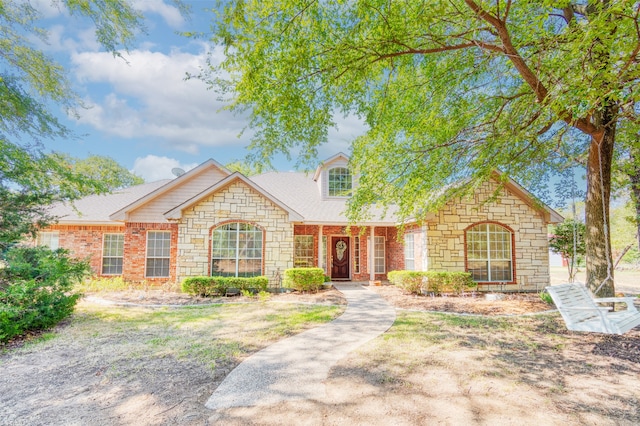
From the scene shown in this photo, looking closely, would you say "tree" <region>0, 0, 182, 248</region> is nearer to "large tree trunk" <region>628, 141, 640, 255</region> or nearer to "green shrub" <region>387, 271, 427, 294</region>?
"green shrub" <region>387, 271, 427, 294</region>

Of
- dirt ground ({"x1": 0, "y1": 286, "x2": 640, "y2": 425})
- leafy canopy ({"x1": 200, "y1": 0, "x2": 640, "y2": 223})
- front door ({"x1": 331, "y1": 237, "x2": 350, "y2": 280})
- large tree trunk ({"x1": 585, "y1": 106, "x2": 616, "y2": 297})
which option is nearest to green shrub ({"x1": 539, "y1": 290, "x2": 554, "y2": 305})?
large tree trunk ({"x1": 585, "y1": 106, "x2": 616, "y2": 297})

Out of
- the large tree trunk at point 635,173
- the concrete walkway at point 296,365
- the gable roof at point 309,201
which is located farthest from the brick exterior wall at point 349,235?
the concrete walkway at point 296,365

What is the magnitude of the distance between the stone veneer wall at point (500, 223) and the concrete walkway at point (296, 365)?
17.9ft

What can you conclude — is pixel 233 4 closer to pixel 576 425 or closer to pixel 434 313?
pixel 576 425

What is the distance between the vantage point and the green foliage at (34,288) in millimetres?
6246

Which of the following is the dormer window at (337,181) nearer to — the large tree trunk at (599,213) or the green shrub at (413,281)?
the green shrub at (413,281)

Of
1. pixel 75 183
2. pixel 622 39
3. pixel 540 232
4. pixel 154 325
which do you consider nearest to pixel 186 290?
pixel 154 325

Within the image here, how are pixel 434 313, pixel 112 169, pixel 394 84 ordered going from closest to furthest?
pixel 394 84
pixel 434 313
pixel 112 169

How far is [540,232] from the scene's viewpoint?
43.0ft

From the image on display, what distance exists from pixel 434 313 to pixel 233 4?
26.5ft

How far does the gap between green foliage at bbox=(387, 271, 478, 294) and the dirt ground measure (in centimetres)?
541

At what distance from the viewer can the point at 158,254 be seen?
14.0m

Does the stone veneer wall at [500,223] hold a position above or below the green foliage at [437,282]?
above

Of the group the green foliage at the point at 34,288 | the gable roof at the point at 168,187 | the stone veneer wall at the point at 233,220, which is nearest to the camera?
the green foliage at the point at 34,288
